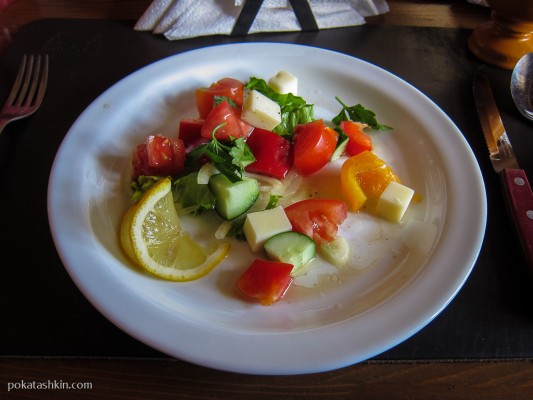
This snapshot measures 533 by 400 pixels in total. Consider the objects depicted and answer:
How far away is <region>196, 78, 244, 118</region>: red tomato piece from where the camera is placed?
5.31 feet

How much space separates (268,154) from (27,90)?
1.16m

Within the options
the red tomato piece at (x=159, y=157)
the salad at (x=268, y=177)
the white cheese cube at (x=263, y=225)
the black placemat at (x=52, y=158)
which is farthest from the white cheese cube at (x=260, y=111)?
the black placemat at (x=52, y=158)

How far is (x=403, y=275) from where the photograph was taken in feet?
4.11

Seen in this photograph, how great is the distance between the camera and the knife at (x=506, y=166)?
1339mm

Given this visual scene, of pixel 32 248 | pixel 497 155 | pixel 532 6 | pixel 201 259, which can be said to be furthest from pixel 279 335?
pixel 532 6

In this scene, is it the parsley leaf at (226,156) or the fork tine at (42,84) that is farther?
the fork tine at (42,84)

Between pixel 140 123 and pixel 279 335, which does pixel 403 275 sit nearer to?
pixel 279 335

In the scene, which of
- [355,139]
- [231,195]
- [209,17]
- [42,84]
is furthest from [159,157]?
[209,17]

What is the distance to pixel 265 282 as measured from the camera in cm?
118

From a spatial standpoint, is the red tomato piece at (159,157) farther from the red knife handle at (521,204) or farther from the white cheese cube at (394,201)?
the red knife handle at (521,204)

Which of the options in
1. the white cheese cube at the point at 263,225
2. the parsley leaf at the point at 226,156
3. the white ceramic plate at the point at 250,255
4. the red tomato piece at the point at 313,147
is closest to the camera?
the white ceramic plate at the point at 250,255

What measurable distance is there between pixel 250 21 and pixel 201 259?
56.0 inches

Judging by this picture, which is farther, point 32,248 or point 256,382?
point 32,248

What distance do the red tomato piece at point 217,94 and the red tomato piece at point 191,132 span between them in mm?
92
